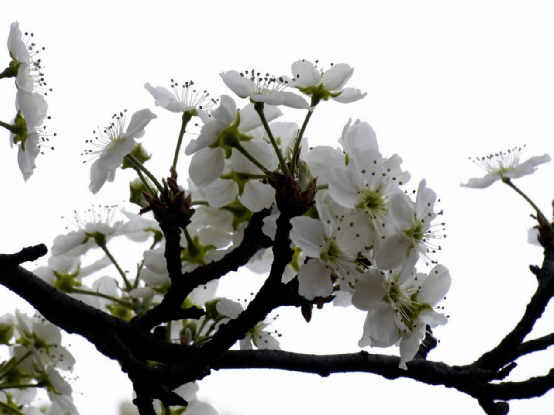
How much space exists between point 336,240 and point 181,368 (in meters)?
0.34

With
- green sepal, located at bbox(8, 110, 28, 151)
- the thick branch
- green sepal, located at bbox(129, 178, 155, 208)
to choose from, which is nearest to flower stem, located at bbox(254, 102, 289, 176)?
green sepal, located at bbox(129, 178, 155, 208)

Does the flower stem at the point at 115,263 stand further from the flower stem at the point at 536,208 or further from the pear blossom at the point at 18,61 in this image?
the flower stem at the point at 536,208

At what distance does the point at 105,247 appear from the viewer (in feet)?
5.63

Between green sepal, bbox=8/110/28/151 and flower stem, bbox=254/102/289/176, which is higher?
green sepal, bbox=8/110/28/151

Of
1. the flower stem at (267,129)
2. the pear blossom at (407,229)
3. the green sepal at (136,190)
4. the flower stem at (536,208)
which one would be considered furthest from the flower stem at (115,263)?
the flower stem at (536,208)

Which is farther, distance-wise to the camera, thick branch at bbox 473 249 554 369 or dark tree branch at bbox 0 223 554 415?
thick branch at bbox 473 249 554 369

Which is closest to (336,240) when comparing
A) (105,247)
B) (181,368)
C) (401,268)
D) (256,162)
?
(401,268)

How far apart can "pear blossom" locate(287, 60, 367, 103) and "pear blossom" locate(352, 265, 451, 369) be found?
15.6 inches

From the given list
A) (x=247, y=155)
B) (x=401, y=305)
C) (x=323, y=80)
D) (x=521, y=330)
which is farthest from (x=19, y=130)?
(x=521, y=330)

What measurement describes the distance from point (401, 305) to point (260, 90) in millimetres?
495

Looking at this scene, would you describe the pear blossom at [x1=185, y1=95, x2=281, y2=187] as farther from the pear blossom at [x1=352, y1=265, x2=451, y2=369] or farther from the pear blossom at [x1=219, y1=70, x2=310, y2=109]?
the pear blossom at [x1=352, y1=265, x2=451, y2=369]

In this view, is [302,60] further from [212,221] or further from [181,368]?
[181,368]

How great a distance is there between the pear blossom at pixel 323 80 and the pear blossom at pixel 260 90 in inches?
2.0

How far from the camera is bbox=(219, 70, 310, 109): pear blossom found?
1157 millimetres
